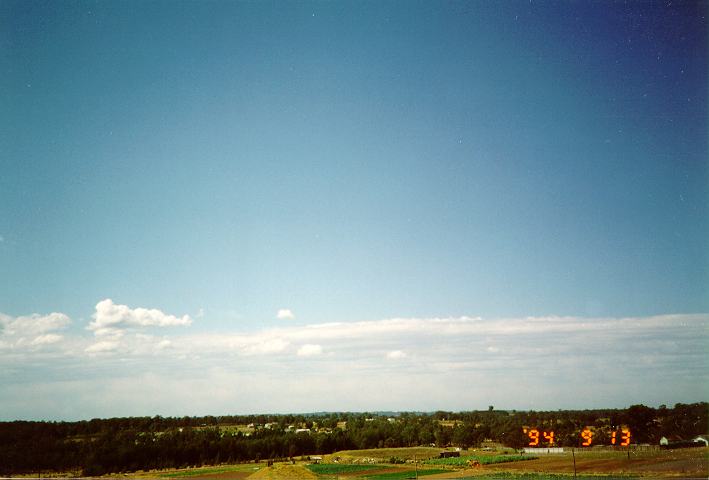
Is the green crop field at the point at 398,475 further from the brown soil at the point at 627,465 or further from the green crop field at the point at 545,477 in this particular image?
the green crop field at the point at 545,477

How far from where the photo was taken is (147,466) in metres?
82.0

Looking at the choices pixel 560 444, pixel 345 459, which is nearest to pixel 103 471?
pixel 345 459

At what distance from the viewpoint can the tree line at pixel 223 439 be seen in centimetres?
7356

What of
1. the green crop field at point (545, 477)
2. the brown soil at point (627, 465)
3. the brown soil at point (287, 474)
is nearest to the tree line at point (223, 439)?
the brown soil at point (627, 465)

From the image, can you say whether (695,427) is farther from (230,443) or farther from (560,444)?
(230,443)

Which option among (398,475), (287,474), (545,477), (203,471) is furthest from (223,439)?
(545,477)

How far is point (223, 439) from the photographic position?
98.8 meters

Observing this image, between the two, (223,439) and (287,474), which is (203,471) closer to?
(223,439)

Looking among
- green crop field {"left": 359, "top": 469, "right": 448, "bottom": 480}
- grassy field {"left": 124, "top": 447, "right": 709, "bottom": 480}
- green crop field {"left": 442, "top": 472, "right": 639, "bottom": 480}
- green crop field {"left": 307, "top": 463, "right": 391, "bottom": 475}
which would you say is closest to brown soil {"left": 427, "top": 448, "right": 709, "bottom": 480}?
grassy field {"left": 124, "top": 447, "right": 709, "bottom": 480}

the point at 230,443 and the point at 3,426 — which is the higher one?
the point at 3,426

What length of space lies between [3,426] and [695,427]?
100 m

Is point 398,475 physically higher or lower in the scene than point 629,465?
lower

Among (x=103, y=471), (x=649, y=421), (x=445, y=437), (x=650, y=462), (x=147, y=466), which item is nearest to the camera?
(x=650, y=462)

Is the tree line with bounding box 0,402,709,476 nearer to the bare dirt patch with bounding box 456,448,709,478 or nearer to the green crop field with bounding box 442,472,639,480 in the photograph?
the bare dirt patch with bounding box 456,448,709,478
